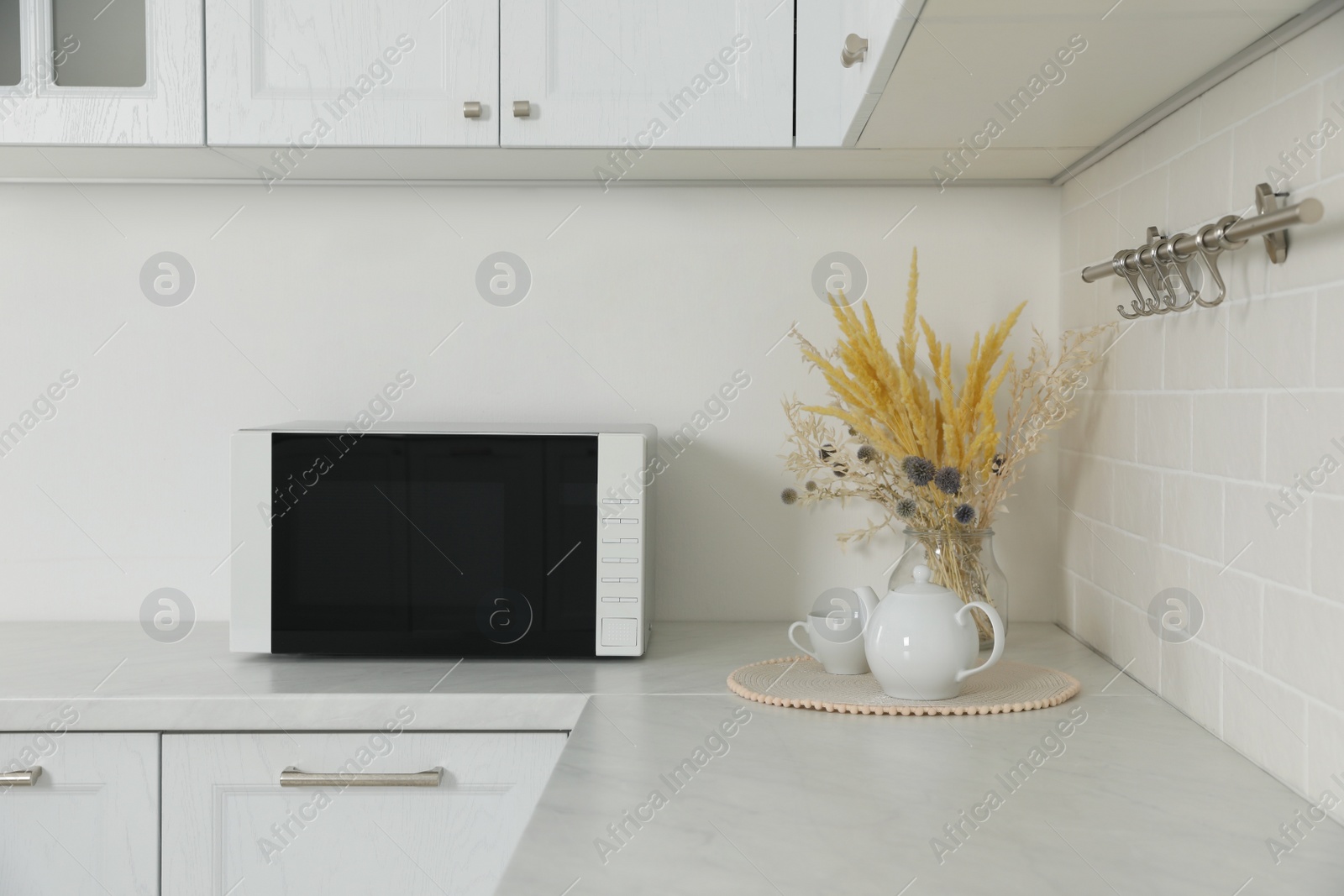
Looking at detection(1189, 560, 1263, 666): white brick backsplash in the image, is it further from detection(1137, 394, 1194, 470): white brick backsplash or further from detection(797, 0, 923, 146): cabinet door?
detection(797, 0, 923, 146): cabinet door

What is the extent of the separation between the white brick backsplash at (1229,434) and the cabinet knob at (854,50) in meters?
0.49

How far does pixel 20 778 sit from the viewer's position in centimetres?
112

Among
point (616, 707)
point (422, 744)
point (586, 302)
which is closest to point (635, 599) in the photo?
point (616, 707)

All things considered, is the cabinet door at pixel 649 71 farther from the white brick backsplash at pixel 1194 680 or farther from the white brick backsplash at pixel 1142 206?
the white brick backsplash at pixel 1194 680

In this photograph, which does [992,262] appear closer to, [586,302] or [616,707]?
[586,302]

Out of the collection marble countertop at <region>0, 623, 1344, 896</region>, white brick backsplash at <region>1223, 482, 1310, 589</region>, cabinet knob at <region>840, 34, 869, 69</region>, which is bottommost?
marble countertop at <region>0, 623, 1344, 896</region>

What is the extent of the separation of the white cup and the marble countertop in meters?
0.13

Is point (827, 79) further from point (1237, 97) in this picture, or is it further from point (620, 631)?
point (620, 631)

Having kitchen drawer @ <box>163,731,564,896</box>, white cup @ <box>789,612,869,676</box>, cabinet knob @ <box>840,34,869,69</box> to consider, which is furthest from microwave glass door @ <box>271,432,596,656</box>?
cabinet knob @ <box>840,34,869,69</box>

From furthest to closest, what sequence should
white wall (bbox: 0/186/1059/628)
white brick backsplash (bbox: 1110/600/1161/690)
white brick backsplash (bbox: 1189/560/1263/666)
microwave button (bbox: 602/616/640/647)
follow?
white wall (bbox: 0/186/1059/628) < microwave button (bbox: 602/616/640/647) < white brick backsplash (bbox: 1110/600/1161/690) < white brick backsplash (bbox: 1189/560/1263/666)

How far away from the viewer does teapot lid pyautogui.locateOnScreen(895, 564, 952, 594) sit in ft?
3.67

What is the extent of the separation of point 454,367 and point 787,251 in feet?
1.74

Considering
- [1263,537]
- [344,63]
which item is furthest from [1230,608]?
[344,63]

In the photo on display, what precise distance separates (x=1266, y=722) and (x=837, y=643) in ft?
1.45
